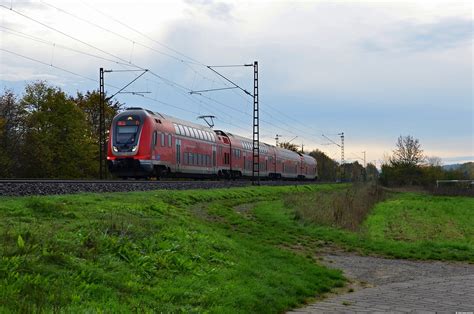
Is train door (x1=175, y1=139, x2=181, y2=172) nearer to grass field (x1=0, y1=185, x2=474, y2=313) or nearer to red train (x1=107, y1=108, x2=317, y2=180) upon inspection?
red train (x1=107, y1=108, x2=317, y2=180)

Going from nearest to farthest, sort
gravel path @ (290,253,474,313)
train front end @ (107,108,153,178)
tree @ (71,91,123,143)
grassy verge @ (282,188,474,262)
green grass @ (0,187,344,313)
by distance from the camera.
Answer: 1. green grass @ (0,187,344,313)
2. gravel path @ (290,253,474,313)
3. grassy verge @ (282,188,474,262)
4. train front end @ (107,108,153,178)
5. tree @ (71,91,123,143)

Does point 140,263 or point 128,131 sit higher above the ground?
point 128,131

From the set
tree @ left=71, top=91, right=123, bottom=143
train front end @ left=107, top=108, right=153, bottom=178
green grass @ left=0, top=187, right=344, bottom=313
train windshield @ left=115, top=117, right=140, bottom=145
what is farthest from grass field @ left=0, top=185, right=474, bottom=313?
tree @ left=71, top=91, right=123, bottom=143

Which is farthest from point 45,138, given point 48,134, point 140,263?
point 140,263

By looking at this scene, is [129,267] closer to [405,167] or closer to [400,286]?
[400,286]

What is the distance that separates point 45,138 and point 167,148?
25019mm

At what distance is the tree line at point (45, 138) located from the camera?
51125mm

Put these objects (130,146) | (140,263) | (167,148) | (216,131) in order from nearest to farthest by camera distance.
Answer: (140,263) < (130,146) < (167,148) < (216,131)

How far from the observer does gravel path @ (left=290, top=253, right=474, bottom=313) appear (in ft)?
27.5

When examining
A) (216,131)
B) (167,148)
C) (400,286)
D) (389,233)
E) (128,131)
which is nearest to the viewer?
(400,286)

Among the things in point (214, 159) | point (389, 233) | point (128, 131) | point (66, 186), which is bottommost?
point (389, 233)

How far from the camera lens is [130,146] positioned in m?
30.4

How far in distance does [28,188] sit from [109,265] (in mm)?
10111

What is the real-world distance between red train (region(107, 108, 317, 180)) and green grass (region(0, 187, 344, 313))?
16.1 m
